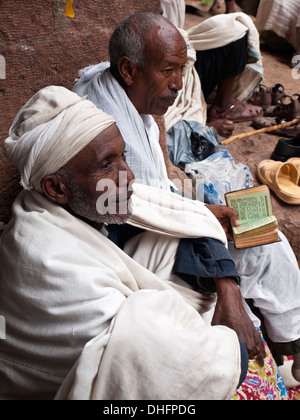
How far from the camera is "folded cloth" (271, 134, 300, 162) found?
3420 mm

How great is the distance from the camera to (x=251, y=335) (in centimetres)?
166

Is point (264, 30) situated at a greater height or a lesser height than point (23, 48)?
lesser

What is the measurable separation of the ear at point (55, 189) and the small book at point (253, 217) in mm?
986

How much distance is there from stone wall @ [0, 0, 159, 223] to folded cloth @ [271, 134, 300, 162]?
5.98ft

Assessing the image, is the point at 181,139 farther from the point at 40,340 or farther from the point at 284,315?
the point at 40,340

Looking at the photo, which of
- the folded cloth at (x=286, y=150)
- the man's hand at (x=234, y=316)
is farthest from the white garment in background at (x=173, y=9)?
the man's hand at (x=234, y=316)

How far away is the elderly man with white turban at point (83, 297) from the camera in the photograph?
1.17m

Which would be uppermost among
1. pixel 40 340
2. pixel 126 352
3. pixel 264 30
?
pixel 126 352

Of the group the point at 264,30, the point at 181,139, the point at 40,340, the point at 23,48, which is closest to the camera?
the point at 40,340

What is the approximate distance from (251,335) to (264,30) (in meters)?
6.31

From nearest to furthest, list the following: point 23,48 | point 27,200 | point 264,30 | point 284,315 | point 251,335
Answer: point 27,200, point 251,335, point 23,48, point 284,315, point 264,30

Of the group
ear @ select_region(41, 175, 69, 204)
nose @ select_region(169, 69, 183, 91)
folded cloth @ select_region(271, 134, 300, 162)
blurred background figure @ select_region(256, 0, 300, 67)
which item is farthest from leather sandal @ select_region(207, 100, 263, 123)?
ear @ select_region(41, 175, 69, 204)

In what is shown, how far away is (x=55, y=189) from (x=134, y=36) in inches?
46.3

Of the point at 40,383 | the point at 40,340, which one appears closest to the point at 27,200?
the point at 40,340
